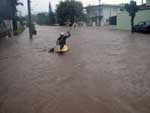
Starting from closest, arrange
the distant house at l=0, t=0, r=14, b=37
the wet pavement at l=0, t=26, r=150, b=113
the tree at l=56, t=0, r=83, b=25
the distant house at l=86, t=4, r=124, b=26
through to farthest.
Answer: the wet pavement at l=0, t=26, r=150, b=113 < the distant house at l=0, t=0, r=14, b=37 < the tree at l=56, t=0, r=83, b=25 < the distant house at l=86, t=4, r=124, b=26

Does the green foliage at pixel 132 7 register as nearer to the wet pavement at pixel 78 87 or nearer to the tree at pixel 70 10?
the wet pavement at pixel 78 87

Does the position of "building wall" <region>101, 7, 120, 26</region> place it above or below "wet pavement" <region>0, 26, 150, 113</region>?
above

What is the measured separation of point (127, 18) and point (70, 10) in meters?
25.4

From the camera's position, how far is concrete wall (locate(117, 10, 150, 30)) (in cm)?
3494

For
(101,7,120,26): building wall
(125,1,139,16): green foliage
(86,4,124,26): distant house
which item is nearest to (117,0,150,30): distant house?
(125,1,139,16): green foliage

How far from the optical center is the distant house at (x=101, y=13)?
66.0 m

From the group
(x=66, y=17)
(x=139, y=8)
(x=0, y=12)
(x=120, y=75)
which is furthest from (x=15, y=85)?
(x=66, y=17)

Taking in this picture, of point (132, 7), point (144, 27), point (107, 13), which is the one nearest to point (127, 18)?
point (132, 7)

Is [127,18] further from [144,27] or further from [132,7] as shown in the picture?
[144,27]

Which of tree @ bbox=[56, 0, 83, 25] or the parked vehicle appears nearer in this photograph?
the parked vehicle

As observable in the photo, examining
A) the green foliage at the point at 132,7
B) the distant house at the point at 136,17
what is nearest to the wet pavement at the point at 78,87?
the green foliage at the point at 132,7

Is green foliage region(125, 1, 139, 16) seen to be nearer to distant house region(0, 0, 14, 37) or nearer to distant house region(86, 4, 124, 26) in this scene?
distant house region(0, 0, 14, 37)

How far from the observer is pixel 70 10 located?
2453 inches

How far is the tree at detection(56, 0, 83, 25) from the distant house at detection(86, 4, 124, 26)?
463 cm
